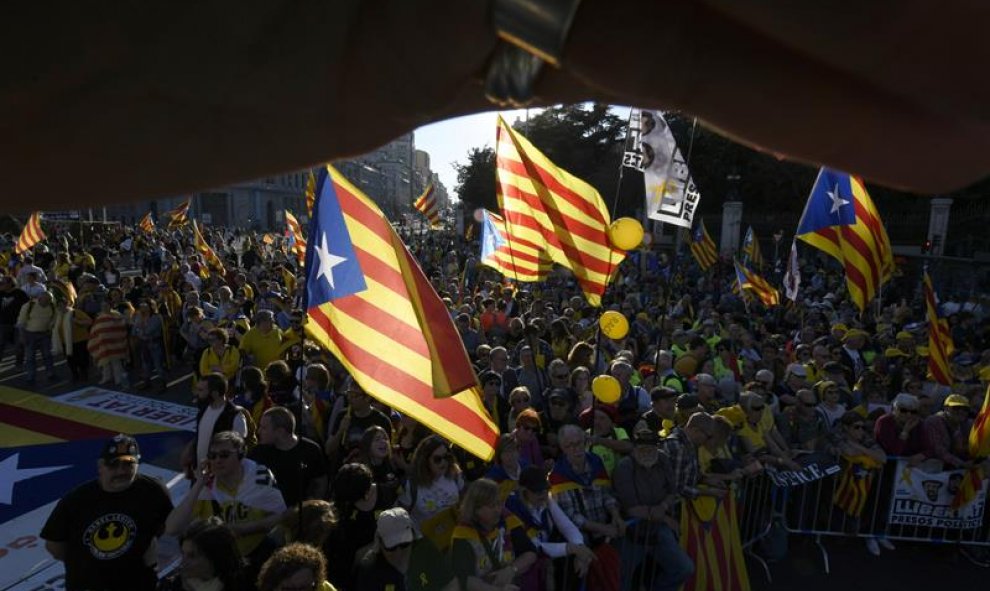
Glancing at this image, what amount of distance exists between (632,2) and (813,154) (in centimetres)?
28

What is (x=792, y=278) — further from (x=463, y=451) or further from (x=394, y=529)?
(x=394, y=529)

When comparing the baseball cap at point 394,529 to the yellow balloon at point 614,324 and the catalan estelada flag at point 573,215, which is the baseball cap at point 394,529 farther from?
the catalan estelada flag at point 573,215

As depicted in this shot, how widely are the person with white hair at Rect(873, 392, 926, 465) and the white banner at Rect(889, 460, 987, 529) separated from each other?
0.14 metres

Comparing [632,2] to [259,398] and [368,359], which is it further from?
[259,398]

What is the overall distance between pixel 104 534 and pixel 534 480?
2.60 meters

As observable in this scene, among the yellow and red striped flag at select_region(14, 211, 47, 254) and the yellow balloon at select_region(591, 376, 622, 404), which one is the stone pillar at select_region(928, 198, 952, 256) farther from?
→ the yellow and red striped flag at select_region(14, 211, 47, 254)

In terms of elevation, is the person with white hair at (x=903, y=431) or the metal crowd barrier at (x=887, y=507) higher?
the person with white hair at (x=903, y=431)

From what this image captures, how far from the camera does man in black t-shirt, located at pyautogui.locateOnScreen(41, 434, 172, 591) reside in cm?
353

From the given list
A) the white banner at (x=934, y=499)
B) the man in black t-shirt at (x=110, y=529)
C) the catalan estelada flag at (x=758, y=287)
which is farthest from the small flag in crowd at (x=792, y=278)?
the man in black t-shirt at (x=110, y=529)

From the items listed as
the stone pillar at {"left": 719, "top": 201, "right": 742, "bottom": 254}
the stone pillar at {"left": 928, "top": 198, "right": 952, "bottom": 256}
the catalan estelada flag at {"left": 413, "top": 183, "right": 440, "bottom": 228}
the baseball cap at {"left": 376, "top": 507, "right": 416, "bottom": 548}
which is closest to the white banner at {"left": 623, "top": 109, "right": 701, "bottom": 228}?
the baseball cap at {"left": 376, "top": 507, "right": 416, "bottom": 548}

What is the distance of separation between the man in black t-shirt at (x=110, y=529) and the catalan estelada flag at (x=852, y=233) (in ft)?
26.8

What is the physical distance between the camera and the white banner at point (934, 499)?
6.49 metres

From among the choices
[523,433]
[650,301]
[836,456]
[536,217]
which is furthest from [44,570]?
[650,301]

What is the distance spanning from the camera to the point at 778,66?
0.66 meters
